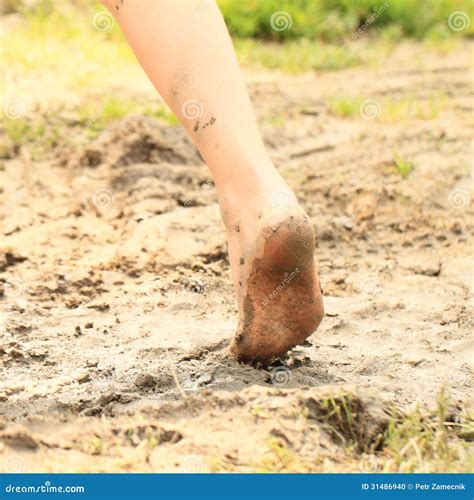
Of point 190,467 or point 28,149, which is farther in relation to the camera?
point 28,149

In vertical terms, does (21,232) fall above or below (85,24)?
below

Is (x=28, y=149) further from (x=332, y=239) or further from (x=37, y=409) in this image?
(x=37, y=409)

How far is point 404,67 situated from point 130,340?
122 inches

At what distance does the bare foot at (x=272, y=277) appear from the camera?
6.21 ft

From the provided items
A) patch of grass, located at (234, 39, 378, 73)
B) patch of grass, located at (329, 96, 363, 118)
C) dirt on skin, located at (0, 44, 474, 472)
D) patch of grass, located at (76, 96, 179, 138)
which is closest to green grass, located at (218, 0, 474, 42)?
patch of grass, located at (234, 39, 378, 73)

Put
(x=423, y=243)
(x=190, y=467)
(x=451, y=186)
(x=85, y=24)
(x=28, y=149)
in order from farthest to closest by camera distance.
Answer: (x=85, y=24)
(x=28, y=149)
(x=451, y=186)
(x=423, y=243)
(x=190, y=467)

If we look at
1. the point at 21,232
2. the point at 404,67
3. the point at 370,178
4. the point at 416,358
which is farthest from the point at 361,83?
the point at 416,358

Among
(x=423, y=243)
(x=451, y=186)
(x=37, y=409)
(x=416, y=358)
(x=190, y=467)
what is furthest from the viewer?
(x=451, y=186)

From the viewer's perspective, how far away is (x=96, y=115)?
157 inches

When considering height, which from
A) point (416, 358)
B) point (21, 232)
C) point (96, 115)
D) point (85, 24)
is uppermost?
point (85, 24)

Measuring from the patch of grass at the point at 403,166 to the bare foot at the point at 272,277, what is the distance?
1515 millimetres

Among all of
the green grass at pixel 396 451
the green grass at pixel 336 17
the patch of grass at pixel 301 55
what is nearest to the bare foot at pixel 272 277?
the green grass at pixel 396 451

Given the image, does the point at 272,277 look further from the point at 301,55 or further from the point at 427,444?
the point at 301,55

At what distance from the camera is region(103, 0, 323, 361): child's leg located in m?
1.88
